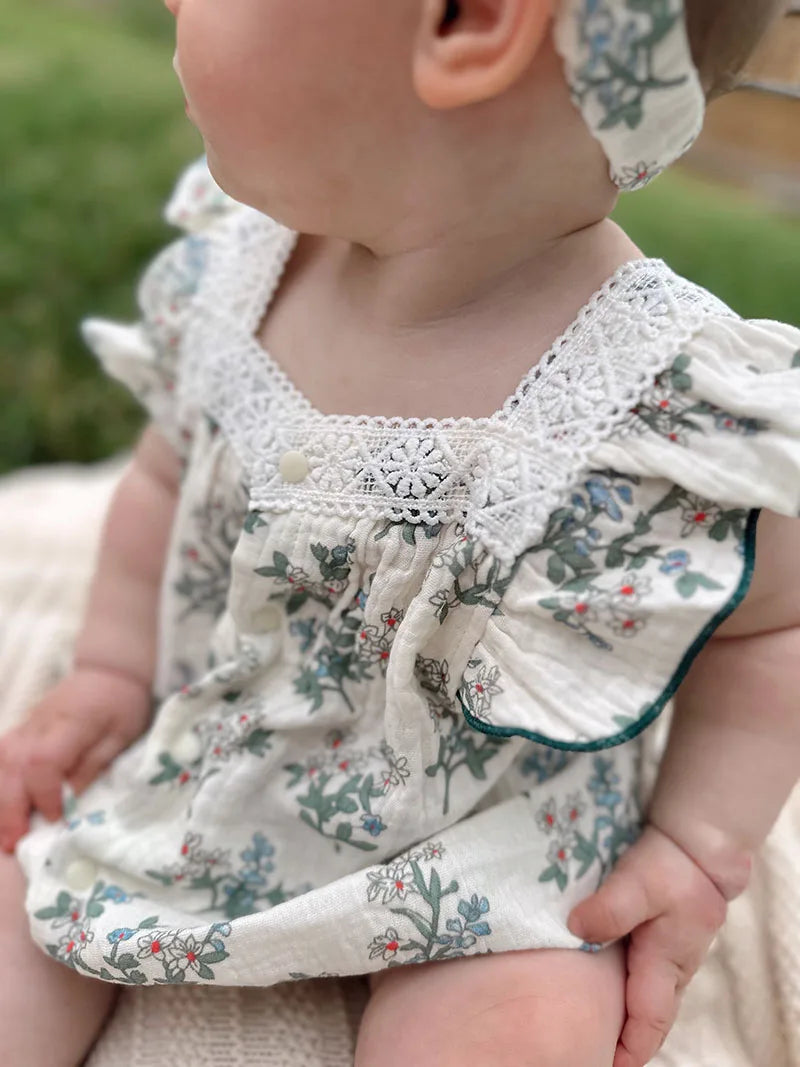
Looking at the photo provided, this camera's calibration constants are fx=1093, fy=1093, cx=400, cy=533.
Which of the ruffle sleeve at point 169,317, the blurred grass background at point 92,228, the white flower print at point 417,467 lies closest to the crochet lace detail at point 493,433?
the white flower print at point 417,467

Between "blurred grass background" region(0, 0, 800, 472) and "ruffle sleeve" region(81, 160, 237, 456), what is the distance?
0.47m

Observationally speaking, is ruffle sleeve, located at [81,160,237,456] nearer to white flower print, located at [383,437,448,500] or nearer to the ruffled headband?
white flower print, located at [383,437,448,500]

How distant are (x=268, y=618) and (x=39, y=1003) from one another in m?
0.25

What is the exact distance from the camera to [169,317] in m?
0.71

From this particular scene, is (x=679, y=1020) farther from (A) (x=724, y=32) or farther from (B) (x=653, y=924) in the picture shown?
(A) (x=724, y=32)

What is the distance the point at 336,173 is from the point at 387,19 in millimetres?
73

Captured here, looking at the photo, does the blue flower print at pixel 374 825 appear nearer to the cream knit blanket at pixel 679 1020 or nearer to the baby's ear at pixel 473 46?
the cream knit blanket at pixel 679 1020

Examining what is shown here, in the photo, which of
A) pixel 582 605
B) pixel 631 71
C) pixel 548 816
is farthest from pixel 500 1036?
pixel 631 71

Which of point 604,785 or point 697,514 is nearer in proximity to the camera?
point 697,514

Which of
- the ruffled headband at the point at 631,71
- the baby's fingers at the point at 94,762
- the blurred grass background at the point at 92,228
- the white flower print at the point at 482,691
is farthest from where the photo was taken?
the blurred grass background at the point at 92,228

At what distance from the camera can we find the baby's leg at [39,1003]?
0.61 meters

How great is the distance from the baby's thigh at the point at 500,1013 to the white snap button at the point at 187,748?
0.58 feet

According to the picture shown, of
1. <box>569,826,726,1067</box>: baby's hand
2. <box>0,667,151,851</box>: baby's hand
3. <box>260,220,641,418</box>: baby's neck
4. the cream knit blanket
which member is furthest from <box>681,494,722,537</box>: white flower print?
<box>0,667,151,851</box>: baby's hand

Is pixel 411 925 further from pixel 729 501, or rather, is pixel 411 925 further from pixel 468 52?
pixel 468 52
